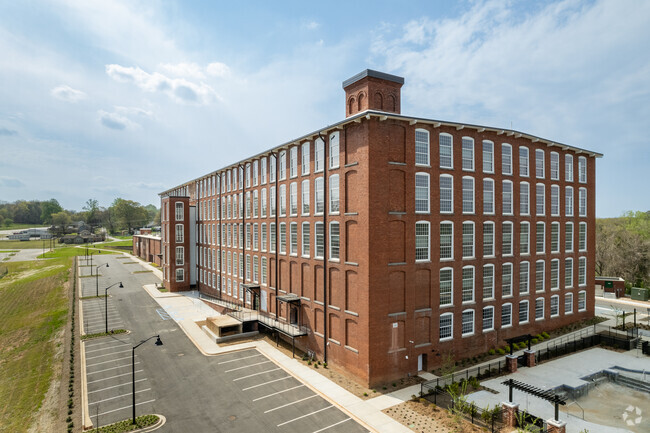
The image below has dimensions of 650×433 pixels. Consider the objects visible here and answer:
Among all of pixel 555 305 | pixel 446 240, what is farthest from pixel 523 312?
pixel 446 240

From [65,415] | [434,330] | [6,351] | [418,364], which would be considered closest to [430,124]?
[434,330]

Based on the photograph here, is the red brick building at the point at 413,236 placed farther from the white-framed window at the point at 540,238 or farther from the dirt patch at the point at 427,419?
the dirt patch at the point at 427,419

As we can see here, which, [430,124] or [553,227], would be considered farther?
[553,227]

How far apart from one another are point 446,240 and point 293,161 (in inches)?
585

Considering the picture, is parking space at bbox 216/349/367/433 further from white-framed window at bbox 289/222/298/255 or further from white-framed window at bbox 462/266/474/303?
white-framed window at bbox 462/266/474/303

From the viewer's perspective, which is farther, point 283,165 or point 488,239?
point 283,165

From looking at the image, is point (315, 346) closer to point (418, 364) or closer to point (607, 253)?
point (418, 364)

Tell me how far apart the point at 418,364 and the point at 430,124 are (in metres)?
17.3

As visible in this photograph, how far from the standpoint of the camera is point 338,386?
932 inches

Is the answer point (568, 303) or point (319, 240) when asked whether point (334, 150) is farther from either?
point (568, 303)

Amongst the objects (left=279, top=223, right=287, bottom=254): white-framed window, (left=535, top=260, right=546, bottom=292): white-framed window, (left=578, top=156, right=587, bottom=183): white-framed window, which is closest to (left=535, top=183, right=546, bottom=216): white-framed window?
(left=535, top=260, right=546, bottom=292): white-framed window

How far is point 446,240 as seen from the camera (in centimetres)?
2661

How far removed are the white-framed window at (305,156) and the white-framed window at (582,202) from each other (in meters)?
28.2

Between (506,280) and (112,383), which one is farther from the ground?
(506,280)
